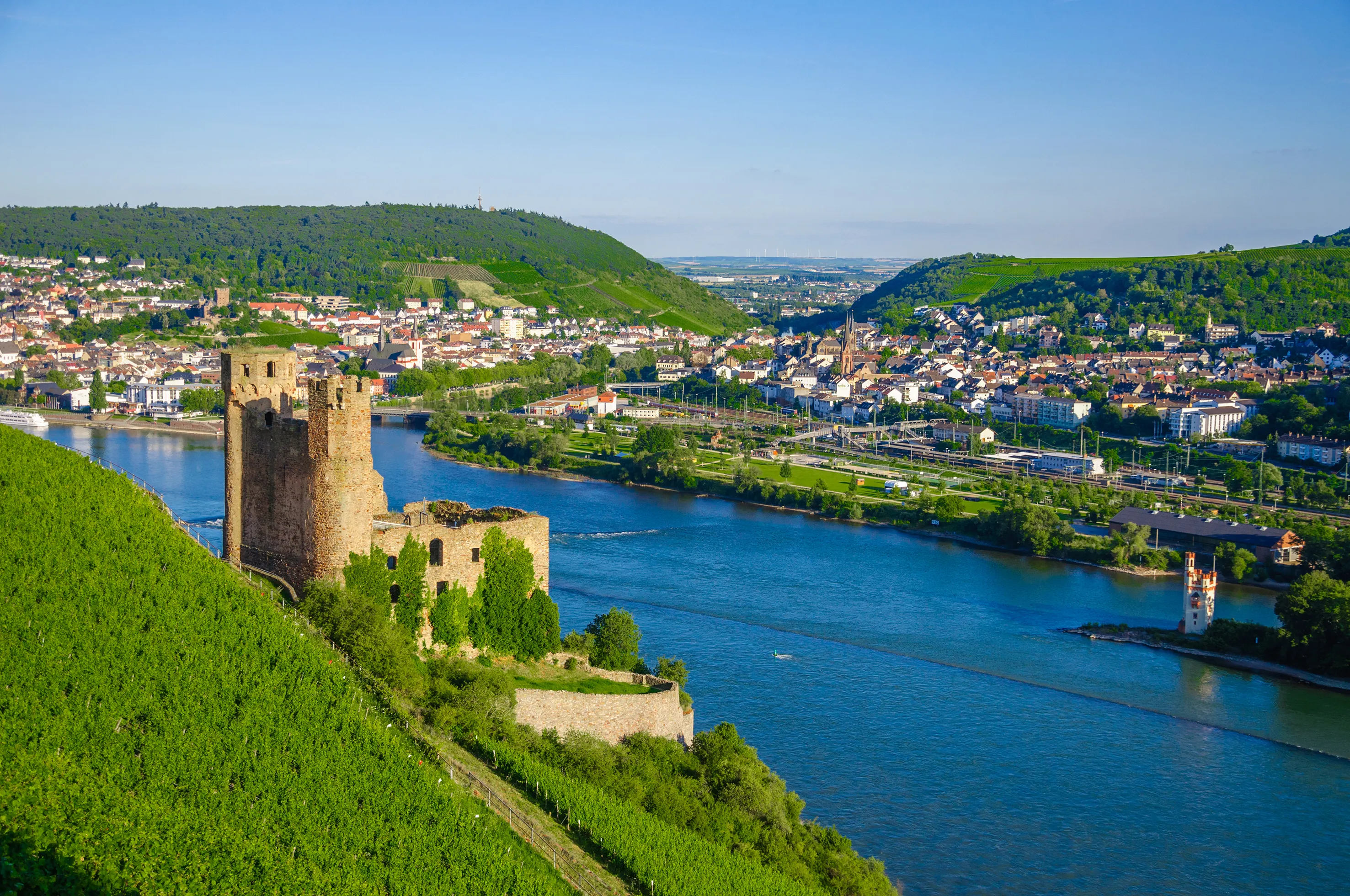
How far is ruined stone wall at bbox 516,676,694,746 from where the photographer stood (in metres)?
7.91

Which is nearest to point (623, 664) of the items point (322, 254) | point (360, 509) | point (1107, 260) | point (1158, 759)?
point (360, 509)

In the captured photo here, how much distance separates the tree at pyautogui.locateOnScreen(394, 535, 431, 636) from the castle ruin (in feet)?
0.17

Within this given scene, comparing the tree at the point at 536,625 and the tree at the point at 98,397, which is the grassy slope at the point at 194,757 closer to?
the tree at the point at 536,625

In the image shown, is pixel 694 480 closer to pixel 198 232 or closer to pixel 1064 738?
pixel 1064 738

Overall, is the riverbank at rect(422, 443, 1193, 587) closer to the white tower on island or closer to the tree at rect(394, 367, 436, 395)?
the white tower on island

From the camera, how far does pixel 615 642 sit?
31.3ft

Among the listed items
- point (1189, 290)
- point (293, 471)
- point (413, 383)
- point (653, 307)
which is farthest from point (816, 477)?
point (653, 307)

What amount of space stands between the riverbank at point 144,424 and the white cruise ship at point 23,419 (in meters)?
0.98

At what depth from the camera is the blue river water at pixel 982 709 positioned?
897cm

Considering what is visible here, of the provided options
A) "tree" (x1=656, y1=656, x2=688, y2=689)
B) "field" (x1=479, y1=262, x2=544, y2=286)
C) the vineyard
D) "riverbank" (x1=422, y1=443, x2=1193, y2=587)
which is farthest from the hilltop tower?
the vineyard

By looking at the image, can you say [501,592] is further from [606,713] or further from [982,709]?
[982,709]

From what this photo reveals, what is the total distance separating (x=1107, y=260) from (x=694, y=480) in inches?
1630

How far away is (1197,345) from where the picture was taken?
40.0 metres

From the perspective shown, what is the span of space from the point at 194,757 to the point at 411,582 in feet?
8.96
